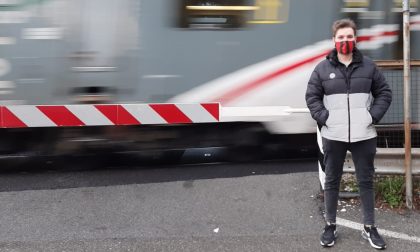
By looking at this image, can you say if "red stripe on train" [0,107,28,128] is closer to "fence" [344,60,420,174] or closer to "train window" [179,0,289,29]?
"train window" [179,0,289,29]

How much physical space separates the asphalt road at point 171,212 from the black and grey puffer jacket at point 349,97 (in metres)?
0.94

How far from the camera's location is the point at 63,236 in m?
4.18

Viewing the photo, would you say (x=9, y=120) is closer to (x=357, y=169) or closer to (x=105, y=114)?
(x=105, y=114)

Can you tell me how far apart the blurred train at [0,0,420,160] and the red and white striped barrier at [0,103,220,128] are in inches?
3.3

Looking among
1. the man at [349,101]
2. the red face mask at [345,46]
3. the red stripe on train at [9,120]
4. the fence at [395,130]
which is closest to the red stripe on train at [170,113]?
the red stripe on train at [9,120]

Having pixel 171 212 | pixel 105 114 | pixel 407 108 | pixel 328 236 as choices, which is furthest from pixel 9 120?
pixel 407 108

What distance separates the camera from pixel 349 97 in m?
3.65

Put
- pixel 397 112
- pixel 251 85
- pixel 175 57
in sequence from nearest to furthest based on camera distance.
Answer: pixel 397 112 < pixel 175 57 < pixel 251 85

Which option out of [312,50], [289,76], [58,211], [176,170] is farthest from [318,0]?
[58,211]

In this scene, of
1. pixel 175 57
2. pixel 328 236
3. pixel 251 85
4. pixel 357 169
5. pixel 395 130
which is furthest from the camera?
pixel 251 85

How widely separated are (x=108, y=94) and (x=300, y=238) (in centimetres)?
Answer: 296

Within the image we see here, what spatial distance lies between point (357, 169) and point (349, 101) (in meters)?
0.55

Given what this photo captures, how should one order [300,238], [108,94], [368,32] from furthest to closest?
[368,32] < [108,94] < [300,238]

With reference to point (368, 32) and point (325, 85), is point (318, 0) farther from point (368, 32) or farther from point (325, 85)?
point (325, 85)
